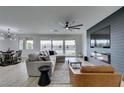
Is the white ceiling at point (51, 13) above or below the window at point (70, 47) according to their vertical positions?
above

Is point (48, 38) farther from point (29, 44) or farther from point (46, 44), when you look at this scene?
point (29, 44)

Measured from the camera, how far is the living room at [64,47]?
86.0 inches

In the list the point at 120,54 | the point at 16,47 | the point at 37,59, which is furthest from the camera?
the point at 16,47

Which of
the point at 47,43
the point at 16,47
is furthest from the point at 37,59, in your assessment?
the point at 16,47

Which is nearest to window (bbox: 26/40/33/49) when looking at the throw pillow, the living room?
the living room

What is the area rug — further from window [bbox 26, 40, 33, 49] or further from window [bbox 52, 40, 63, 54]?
window [bbox 26, 40, 33, 49]

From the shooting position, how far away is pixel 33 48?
10.8 m

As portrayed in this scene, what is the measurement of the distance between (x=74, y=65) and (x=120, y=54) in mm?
2000

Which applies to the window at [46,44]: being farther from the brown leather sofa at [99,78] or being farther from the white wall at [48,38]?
the brown leather sofa at [99,78]

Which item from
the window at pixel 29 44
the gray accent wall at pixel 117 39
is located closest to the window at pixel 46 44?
the window at pixel 29 44

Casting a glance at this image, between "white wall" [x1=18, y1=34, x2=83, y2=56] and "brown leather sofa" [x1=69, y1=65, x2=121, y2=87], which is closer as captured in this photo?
"brown leather sofa" [x1=69, y1=65, x2=121, y2=87]

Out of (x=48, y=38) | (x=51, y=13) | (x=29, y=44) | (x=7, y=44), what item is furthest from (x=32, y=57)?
(x=7, y=44)

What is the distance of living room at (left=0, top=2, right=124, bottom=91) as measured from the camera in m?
2.18
